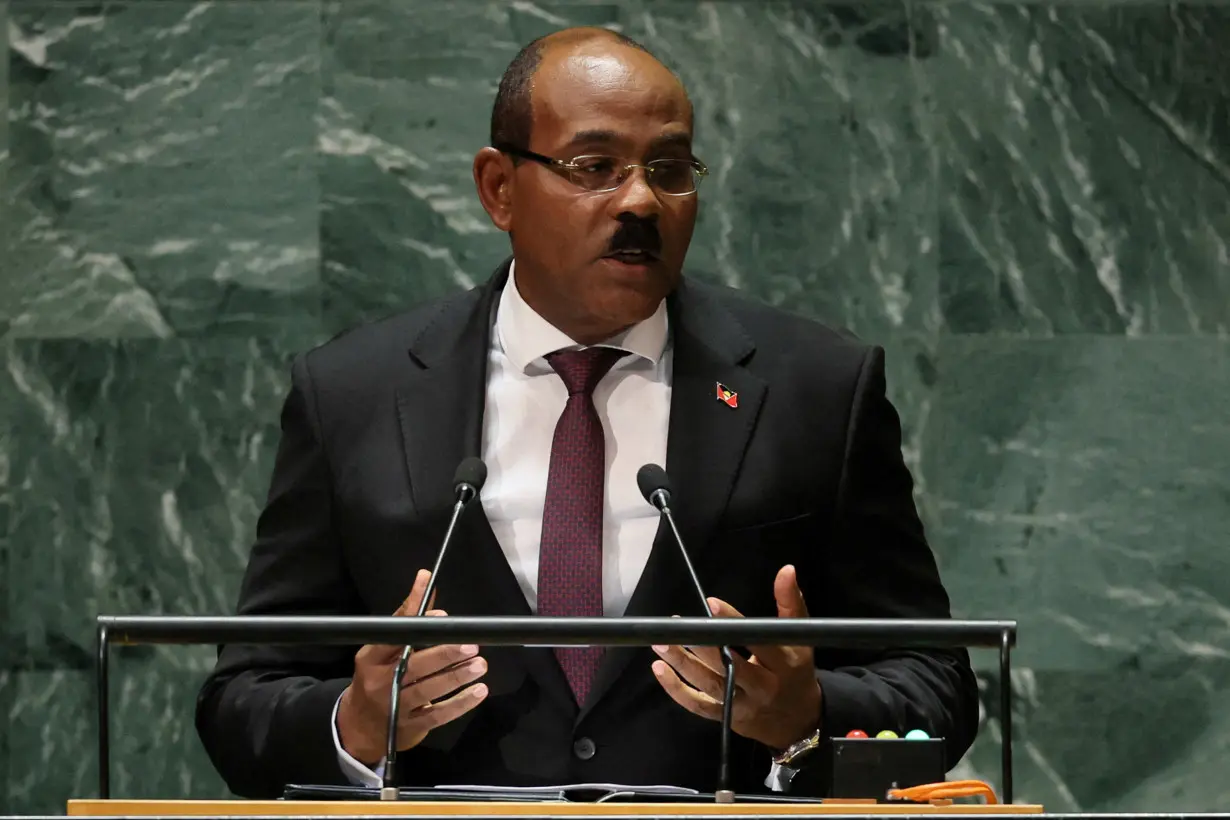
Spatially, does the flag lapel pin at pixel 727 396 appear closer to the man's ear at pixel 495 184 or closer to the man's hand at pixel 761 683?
the man's ear at pixel 495 184

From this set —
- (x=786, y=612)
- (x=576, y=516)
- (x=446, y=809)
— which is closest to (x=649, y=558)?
(x=576, y=516)

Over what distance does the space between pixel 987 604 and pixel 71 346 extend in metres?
2.21

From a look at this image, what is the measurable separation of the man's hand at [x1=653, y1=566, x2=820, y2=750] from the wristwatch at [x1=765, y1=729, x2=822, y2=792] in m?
0.02

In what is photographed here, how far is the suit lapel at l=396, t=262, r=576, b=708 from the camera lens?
9.53 feet

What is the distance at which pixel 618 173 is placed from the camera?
301 centimetres

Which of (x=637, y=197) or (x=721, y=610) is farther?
(x=637, y=197)

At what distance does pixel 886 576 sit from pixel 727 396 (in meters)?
0.38

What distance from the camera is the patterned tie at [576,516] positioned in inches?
114

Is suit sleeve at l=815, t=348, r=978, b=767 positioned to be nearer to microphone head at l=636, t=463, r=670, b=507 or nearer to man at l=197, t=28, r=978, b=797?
man at l=197, t=28, r=978, b=797

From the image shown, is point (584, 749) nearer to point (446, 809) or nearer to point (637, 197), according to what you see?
point (637, 197)

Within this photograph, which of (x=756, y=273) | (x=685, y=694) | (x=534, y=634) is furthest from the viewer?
(x=756, y=273)

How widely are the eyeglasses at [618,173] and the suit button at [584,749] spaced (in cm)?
85

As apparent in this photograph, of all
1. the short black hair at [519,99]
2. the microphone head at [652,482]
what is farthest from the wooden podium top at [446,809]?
the short black hair at [519,99]

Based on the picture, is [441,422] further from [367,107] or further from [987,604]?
[987,604]
